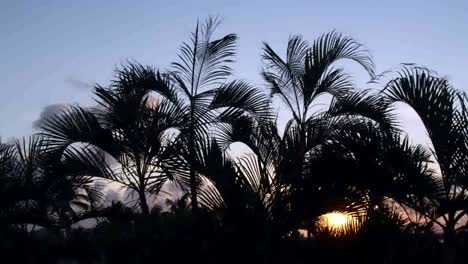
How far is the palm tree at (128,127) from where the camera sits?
9.64m

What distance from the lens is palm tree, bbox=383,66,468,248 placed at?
7156mm

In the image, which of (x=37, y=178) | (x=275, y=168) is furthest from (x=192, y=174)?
(x=37, y=178)

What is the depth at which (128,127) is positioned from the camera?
9.66 meters

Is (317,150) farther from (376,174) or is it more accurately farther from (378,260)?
(378,260)

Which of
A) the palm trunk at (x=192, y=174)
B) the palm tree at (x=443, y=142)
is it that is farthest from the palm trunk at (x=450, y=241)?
the palm trunk at (x=192, y=174)

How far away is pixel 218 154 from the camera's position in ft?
23.0

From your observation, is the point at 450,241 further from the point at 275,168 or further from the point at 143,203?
the point at 143,203

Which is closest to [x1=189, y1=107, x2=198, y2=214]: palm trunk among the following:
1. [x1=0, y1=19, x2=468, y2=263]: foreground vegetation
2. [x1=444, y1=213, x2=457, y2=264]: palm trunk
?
[x1=0, y1=19, x2=468, y2=263]: foreground vegetation

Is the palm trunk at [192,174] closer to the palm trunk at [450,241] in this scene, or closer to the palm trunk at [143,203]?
the palm trunk at [143,203]

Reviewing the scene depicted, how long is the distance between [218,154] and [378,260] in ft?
5.86

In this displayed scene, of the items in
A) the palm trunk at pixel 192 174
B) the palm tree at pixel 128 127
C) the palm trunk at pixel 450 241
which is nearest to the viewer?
→ the palm trunk at pixel 450 241

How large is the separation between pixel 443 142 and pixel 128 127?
166 inches

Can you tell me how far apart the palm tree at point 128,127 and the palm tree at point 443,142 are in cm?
343

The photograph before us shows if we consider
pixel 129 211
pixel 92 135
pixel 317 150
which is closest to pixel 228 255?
pixel 317 150
